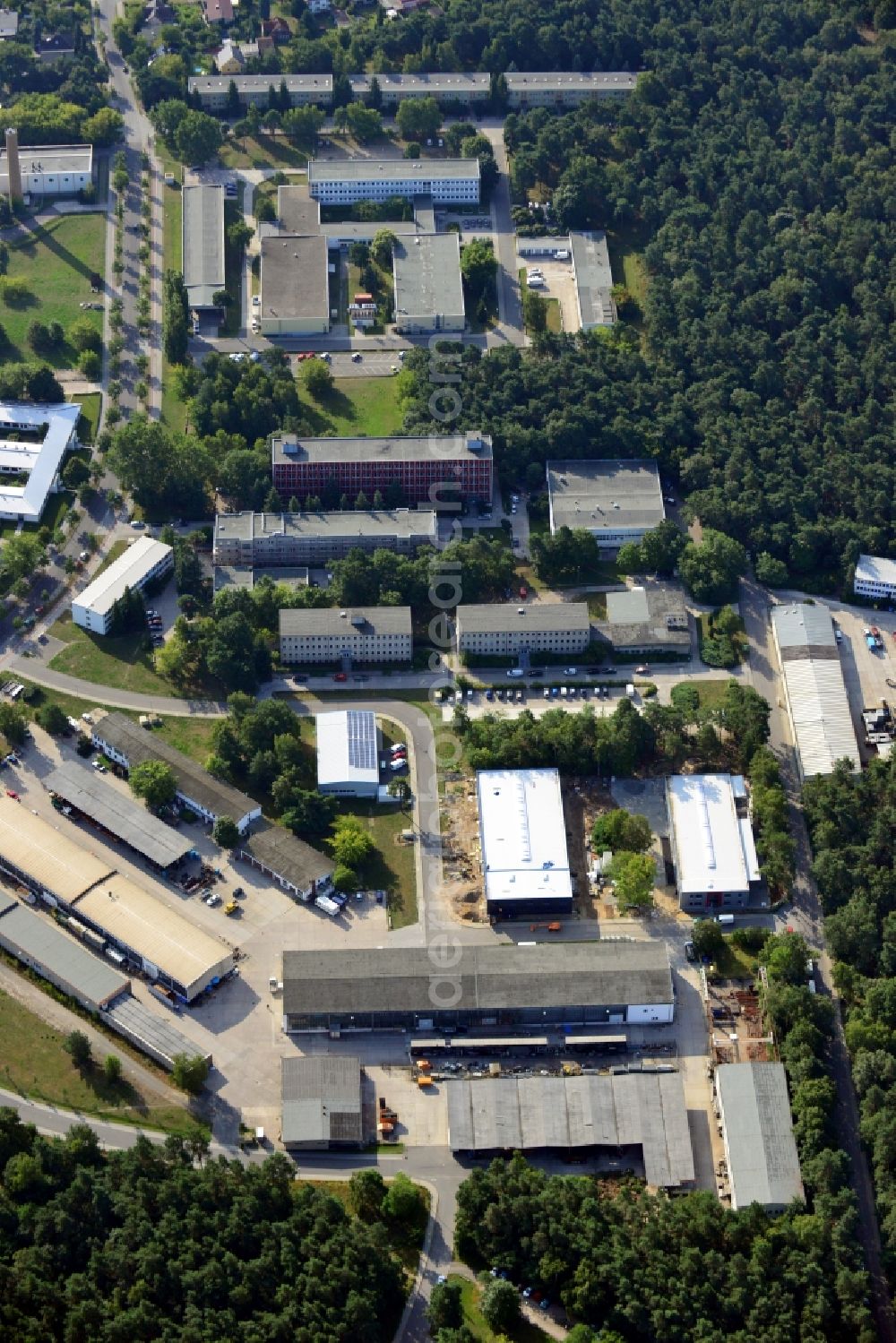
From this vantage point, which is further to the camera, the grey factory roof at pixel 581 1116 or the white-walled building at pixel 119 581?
the white-walled building at pixel 119 581

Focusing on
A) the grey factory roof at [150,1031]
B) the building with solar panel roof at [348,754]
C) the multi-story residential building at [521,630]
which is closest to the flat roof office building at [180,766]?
the building with solar panel roof at [348,754]

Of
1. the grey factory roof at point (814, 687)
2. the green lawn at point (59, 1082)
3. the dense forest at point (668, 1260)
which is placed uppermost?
the grey factory roof at point (814, 687)

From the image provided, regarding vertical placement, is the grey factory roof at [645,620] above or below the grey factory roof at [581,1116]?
above

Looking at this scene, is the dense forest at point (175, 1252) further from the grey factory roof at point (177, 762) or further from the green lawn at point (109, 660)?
the green lawn at point (109, 660)

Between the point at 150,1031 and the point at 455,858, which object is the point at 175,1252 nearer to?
the point at 150,1031

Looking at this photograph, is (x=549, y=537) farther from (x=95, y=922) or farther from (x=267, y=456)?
(x=95, y=922)


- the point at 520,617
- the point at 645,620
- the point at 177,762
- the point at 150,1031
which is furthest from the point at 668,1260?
the point at 645,620

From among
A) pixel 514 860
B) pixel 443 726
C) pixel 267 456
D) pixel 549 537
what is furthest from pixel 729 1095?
pixel 267 456
